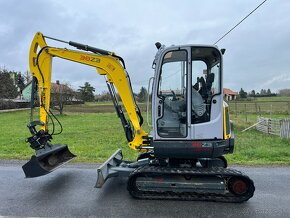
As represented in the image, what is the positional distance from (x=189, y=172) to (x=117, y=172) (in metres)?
A: 1.51

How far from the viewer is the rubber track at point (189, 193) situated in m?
5.44

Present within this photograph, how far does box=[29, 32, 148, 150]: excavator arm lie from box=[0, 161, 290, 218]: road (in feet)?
3.97

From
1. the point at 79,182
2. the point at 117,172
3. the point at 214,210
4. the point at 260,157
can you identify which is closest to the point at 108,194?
the point at 117,172

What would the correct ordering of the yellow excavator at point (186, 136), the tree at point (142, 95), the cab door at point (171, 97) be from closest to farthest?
1. the yellow excavator at point (186, 136)
2. the cab door at point (171, 97)
3. the tree at point (142, 95)

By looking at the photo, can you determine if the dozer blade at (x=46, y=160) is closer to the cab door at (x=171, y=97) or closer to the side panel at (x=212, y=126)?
the cab door at (x=171, y=97)

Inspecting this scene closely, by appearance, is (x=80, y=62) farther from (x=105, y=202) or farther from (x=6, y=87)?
(x=6, y=87)

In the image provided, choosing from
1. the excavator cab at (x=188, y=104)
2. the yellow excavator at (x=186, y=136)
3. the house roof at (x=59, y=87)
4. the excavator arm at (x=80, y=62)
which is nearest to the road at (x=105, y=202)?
the yellow excavator at (x=186, y=136)

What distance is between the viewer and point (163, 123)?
582 cm

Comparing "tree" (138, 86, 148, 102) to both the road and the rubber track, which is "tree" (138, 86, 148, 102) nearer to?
the rubber track

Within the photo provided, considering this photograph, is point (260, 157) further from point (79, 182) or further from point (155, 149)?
point (79, 182)

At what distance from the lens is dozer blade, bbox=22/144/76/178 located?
19.3 ft

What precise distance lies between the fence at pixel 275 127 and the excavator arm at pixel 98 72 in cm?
920

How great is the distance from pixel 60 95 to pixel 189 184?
28.4 meters

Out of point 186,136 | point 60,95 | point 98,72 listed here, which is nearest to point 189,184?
point 186,136
